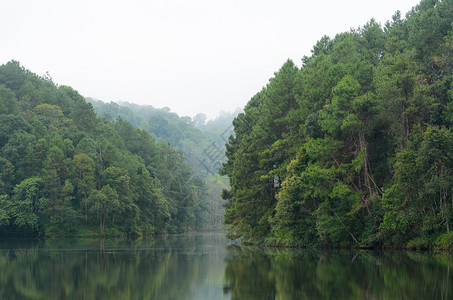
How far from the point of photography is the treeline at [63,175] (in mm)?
72875

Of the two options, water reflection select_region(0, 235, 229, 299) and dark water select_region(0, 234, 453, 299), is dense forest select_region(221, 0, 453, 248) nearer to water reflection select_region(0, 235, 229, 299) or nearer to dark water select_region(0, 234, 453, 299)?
dark water select_region(0, 234, 453, 299)

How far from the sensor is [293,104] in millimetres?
47531

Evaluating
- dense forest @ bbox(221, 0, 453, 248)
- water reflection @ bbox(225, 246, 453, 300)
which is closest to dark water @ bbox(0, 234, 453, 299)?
water reflection @ bbox(225, 246, 453, 300)

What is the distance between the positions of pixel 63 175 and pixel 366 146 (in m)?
52.3

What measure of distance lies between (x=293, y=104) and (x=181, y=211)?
67.5 m

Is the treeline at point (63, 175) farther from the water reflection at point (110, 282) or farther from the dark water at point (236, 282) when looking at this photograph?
the dark water at point (236, 282)

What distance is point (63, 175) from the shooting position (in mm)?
76688

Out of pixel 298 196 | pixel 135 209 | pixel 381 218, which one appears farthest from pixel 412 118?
pixel 135 209

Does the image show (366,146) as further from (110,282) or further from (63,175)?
(63,175)

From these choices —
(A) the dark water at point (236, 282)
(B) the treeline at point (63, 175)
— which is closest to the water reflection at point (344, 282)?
(A) the dark water at point (236, 282)

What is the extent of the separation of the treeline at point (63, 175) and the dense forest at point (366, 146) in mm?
36970

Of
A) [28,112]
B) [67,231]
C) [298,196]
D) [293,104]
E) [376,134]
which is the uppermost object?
[28,112]

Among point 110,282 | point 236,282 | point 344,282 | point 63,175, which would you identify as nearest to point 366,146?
point 344,282

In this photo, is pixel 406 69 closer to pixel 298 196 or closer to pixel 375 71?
pixel 375 71
